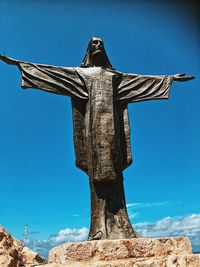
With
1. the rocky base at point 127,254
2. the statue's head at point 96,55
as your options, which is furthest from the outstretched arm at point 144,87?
the rocky base at point 127,254

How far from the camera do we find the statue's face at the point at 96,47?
22.5 feet

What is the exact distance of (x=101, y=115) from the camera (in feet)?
20.5

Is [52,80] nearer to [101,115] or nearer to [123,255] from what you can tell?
[101,115]

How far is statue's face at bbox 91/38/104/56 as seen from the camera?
6852 mm

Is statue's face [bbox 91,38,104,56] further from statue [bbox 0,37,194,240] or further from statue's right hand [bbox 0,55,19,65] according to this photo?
statue's right hand [bbox 0,55,19,65]

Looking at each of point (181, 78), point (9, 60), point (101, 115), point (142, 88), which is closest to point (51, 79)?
point (9, 60)

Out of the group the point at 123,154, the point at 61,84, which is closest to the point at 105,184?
the point at 123,154

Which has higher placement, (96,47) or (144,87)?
(96,47)

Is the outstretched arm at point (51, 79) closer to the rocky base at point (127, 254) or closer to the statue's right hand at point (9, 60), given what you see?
the statue's right hand at point (9, 60)

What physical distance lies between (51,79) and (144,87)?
1.84m

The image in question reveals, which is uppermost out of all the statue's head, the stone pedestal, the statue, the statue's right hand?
the statue's head

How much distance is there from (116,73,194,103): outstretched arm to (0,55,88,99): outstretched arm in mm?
786

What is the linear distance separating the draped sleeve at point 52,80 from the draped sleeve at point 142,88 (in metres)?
0.78

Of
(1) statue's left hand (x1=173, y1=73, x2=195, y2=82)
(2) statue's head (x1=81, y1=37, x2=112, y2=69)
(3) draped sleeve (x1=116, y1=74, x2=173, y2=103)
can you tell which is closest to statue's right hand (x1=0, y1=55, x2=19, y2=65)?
(2) statue's head (x1=81, y1=37, x2=112, y2=69)
